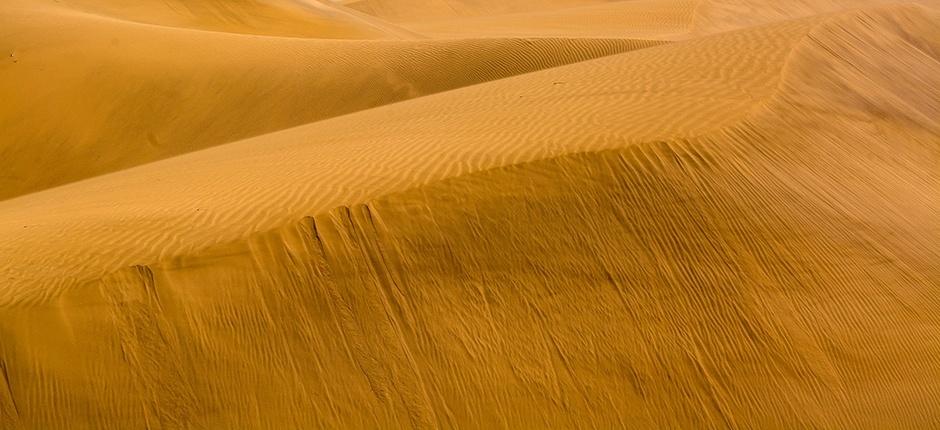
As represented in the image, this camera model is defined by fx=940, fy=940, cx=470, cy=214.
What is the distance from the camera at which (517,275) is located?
6.57 meters

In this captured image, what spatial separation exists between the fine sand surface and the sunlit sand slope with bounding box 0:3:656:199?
17.6 ft

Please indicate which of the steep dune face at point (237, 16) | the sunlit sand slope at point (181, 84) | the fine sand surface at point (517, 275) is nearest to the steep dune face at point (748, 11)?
the steep dune face at point (237, 16)

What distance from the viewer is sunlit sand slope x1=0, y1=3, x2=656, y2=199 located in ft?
48.4

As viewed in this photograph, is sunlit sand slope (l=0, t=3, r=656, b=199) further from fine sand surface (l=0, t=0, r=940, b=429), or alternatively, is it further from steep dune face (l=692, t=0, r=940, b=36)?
steep dune face (l=692, t=0, r=940, b=36)

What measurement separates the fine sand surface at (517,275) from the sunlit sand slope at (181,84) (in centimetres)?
538

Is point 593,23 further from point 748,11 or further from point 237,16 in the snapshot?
point 237,16

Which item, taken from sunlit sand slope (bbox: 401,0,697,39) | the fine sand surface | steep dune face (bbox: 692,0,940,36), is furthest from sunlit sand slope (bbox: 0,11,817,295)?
steep dune face (bbox: 692,0,940,36)

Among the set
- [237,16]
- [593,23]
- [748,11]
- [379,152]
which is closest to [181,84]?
[237,16]

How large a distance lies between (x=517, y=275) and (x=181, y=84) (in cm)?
1120

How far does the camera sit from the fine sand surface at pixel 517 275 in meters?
5.95

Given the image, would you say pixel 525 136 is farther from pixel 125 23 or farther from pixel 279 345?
pixel 125 23

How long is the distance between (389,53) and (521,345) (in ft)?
36.0

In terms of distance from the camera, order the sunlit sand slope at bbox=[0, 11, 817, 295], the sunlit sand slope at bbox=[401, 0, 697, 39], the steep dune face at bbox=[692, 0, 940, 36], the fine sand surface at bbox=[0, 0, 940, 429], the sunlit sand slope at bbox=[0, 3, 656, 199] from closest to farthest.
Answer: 1. the fine sand surface at bbox=[0, 0, 940, 429]
2. the sunlit sand slope at bbox=[0, 11, 817, 295]
3. the sunlit sand slope at bbox=[0, 3, 656, 199]
4. the sunlit sand slope at bbox=[401, 0, 697, 39]
5. the steep dune face at bbox=[692, 0, 940, 36]

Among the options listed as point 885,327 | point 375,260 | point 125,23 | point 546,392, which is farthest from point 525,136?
point 125,23
